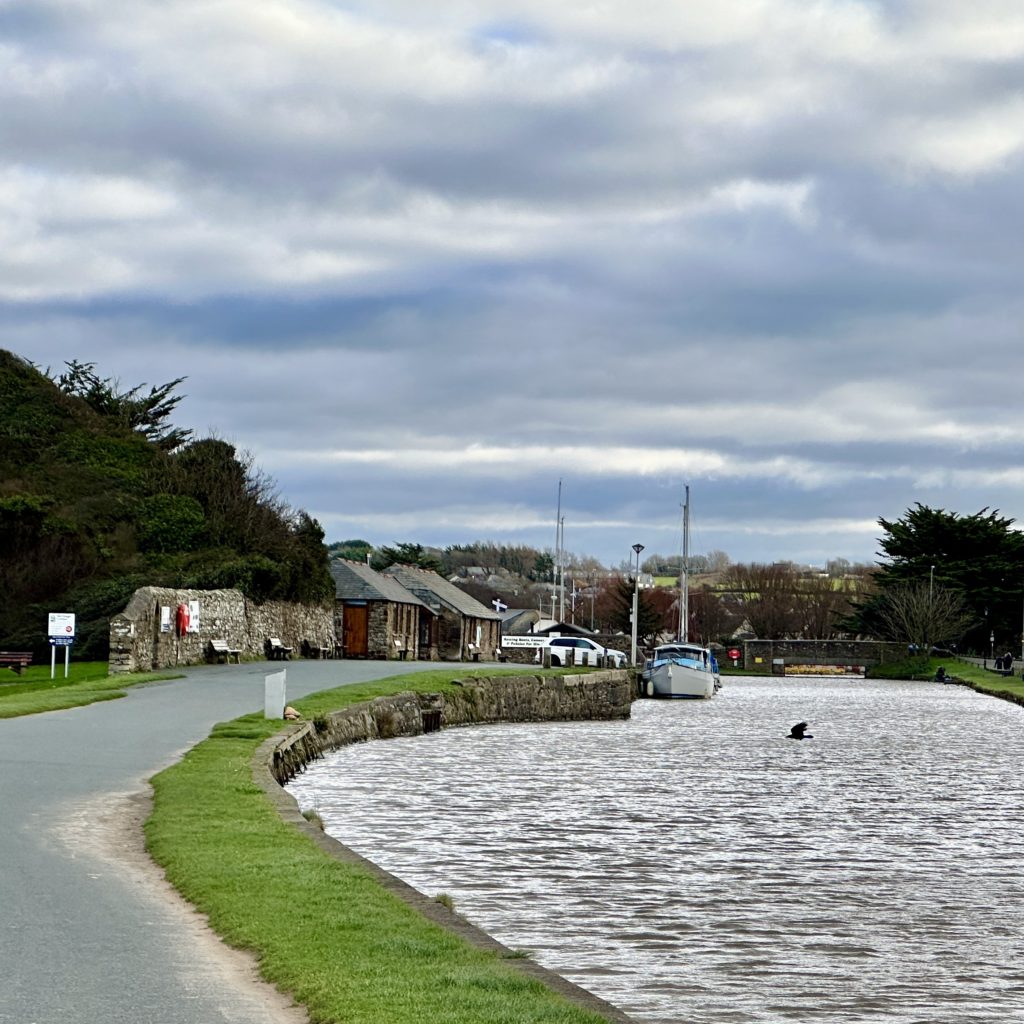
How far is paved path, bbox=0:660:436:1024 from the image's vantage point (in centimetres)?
890

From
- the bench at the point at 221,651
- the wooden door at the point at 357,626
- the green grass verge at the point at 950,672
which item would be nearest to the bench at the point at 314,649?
the wooden door at the point at 357,626

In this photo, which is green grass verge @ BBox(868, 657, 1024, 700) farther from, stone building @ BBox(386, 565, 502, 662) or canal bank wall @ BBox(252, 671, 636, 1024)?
canal bank wall @ BBox(252, 671, 636, 1024)

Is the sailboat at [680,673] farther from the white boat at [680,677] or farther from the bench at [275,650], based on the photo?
the bench at [275,650]

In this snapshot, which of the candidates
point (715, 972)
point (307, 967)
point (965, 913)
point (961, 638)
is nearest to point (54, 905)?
point (307, 967)

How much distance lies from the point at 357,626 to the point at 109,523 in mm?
14140

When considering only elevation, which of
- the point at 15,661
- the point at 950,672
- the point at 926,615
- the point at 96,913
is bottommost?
the point at 950,672

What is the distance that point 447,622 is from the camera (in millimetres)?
90750

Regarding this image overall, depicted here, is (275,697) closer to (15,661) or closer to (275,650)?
(15,661)

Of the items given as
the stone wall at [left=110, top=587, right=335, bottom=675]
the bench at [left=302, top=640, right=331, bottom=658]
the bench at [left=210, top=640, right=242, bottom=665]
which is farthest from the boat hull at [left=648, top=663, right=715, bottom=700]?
the bench at [left=210, top=640, right=242, bottom=665]

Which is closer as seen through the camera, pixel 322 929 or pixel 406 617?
pixel 322 929

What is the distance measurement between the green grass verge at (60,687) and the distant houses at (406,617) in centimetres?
2373

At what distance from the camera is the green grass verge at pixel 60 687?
101 ft

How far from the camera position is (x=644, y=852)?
1886 centimetres

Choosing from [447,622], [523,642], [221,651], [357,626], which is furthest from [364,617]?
[221,651]
